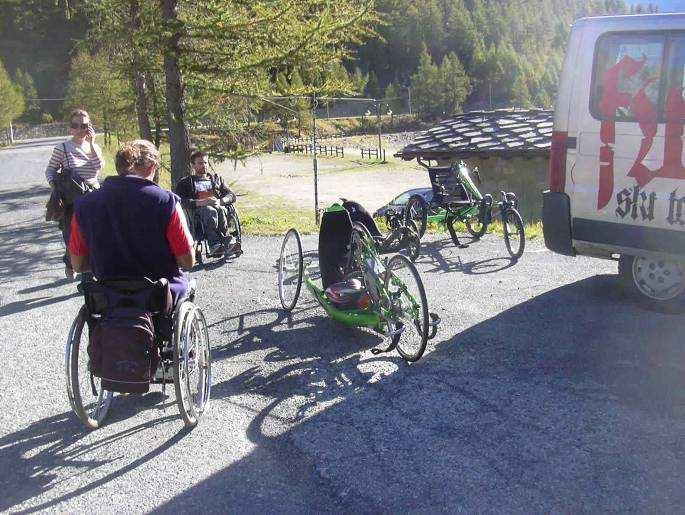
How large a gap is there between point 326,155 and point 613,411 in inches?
2736

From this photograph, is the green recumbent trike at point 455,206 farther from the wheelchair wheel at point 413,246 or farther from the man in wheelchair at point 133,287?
the man in wheelchair at point 133,287

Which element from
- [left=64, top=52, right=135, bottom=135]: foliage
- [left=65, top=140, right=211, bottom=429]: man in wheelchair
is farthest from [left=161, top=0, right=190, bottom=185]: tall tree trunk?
[left=65, top=140, right=211, bottom=429]: man in wheelchair

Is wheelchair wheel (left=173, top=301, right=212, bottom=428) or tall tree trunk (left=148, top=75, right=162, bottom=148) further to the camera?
tall tree trunk (left=148, top=75, right=162, bottom=148)

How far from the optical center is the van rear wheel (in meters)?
6.32

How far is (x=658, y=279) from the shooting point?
6.41m

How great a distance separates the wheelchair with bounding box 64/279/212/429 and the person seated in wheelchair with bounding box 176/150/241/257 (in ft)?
15.9

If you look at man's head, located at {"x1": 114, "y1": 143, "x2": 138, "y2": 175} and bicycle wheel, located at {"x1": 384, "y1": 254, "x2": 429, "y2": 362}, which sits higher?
man's head, located at {"x1": 114, "y1": 143, "x2": 138, "y2": 175}

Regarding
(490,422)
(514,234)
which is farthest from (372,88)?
(490,422)

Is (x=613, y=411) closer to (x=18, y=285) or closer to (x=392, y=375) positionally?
(x=392, y=375)

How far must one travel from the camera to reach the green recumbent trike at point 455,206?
10.1m

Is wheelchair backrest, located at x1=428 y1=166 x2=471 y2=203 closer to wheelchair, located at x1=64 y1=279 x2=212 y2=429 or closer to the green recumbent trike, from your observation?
the green recumbent trike

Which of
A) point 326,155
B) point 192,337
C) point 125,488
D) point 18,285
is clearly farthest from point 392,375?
point 326,155

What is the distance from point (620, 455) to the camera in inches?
148

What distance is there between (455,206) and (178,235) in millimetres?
6817
